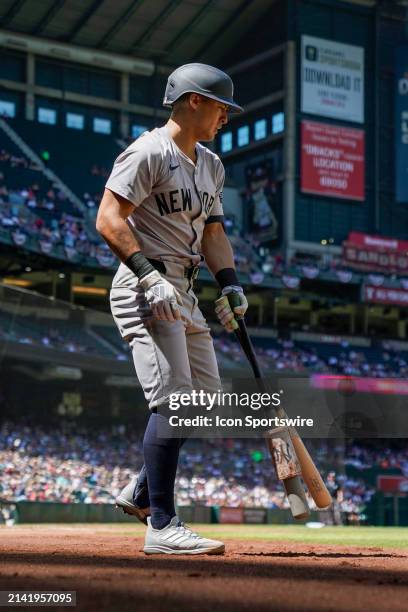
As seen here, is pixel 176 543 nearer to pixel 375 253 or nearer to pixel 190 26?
pixel 190 26

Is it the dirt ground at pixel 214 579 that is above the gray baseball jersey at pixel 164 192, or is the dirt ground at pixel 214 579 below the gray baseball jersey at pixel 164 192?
below

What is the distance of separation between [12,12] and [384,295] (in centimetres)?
1961

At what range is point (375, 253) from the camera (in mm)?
48250

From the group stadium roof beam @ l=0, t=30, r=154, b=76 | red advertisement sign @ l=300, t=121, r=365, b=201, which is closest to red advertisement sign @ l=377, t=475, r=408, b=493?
red advertisement sign @ l=300, t=121, r=365, b=201

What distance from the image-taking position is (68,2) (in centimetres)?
4344

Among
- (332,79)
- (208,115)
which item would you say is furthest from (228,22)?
(208,115)

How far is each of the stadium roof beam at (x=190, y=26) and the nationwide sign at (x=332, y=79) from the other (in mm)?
5236

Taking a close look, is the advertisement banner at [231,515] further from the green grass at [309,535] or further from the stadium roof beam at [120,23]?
the stadium roof beam at [120,23]

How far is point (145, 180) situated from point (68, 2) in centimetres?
Answer: 4055

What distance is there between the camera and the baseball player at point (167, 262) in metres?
4.70

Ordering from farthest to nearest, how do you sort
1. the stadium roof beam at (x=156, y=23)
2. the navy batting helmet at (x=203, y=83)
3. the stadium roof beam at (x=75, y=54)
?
the stadium roof beam at (x=75, y=54) < the stadium roof beam at (x=156, y=23) < the navy batting helmet at (x=203, y=83)

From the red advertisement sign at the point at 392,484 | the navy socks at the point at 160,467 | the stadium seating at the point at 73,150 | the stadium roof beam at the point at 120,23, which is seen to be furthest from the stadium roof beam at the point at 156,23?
the navy socks at the point at 160,467

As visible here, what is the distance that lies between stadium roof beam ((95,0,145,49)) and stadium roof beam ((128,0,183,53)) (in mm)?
1167

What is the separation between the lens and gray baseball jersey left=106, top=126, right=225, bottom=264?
4.88 meters
